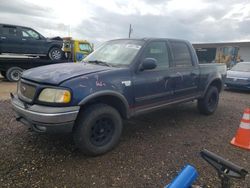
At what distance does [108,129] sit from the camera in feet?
10.8

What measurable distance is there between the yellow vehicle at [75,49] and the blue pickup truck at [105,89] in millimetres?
9679

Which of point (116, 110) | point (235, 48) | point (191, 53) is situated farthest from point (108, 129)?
point (235, 48)

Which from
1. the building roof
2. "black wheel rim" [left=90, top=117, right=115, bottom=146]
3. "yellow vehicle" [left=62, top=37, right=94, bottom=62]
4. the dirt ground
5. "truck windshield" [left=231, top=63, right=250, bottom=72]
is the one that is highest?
the building roof

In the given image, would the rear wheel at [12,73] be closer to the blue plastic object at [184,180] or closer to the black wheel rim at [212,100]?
the black wheel rim at [212,100]

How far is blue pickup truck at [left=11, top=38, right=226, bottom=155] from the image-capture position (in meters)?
2.73

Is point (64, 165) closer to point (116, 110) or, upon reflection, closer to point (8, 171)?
point (8, 171)

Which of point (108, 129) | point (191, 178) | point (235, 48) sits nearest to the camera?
point (191, 178)

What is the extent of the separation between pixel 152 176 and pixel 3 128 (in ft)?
9.90

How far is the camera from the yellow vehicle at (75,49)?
44.1 ft

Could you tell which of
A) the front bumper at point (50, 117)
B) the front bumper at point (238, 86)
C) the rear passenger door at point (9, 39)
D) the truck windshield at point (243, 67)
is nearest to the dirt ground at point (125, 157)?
the front bumper at point (50, 117)

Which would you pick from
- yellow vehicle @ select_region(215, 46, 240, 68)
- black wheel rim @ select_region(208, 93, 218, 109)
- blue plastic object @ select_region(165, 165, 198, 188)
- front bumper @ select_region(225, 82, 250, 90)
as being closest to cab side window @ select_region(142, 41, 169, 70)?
black wheel rim @ select_region(208, 93, 218, 109)

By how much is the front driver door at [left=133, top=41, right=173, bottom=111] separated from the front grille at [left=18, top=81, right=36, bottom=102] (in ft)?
5.12

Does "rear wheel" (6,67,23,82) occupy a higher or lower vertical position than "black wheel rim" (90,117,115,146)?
higher

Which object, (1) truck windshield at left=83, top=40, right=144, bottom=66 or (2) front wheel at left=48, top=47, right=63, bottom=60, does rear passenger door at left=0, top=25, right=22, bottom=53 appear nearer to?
(2) front wheel at left=48, top=47, right=63, bottom=60
